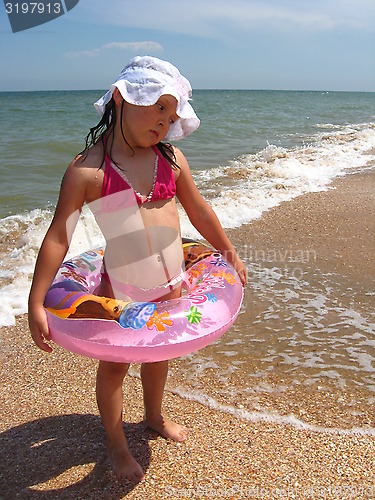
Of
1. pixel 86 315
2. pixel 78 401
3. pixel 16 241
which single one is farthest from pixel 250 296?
pixel 16 241

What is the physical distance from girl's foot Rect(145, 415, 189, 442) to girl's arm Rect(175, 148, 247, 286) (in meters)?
0.72

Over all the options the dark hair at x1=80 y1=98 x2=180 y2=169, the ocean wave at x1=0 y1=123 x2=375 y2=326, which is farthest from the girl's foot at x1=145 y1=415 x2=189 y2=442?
the ocean wave at x1=0 y1=123 x2=375 y2=326

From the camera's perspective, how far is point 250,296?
12.2 feet

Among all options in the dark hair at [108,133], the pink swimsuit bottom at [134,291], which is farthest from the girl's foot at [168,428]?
the dark hair at [108,133]

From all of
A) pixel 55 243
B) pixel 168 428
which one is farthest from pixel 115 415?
pixel 55 243

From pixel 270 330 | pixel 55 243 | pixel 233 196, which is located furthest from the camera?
pixel 233 196

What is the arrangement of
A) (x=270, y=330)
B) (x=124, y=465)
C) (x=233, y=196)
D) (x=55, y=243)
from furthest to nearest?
1. (x=233, y=196)
2. (x=270, y=330)
3. (x=124, y=465)
4. (x=55, y=243)

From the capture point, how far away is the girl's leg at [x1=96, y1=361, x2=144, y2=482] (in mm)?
2006

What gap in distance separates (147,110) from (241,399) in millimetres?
1504

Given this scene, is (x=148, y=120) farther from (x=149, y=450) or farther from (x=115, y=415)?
(x=149, y=450)

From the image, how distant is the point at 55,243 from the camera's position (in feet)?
6.06

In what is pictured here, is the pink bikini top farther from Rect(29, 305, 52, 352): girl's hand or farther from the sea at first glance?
the sea

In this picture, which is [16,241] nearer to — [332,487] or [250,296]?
[250,296]

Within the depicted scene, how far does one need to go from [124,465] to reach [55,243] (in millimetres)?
950
